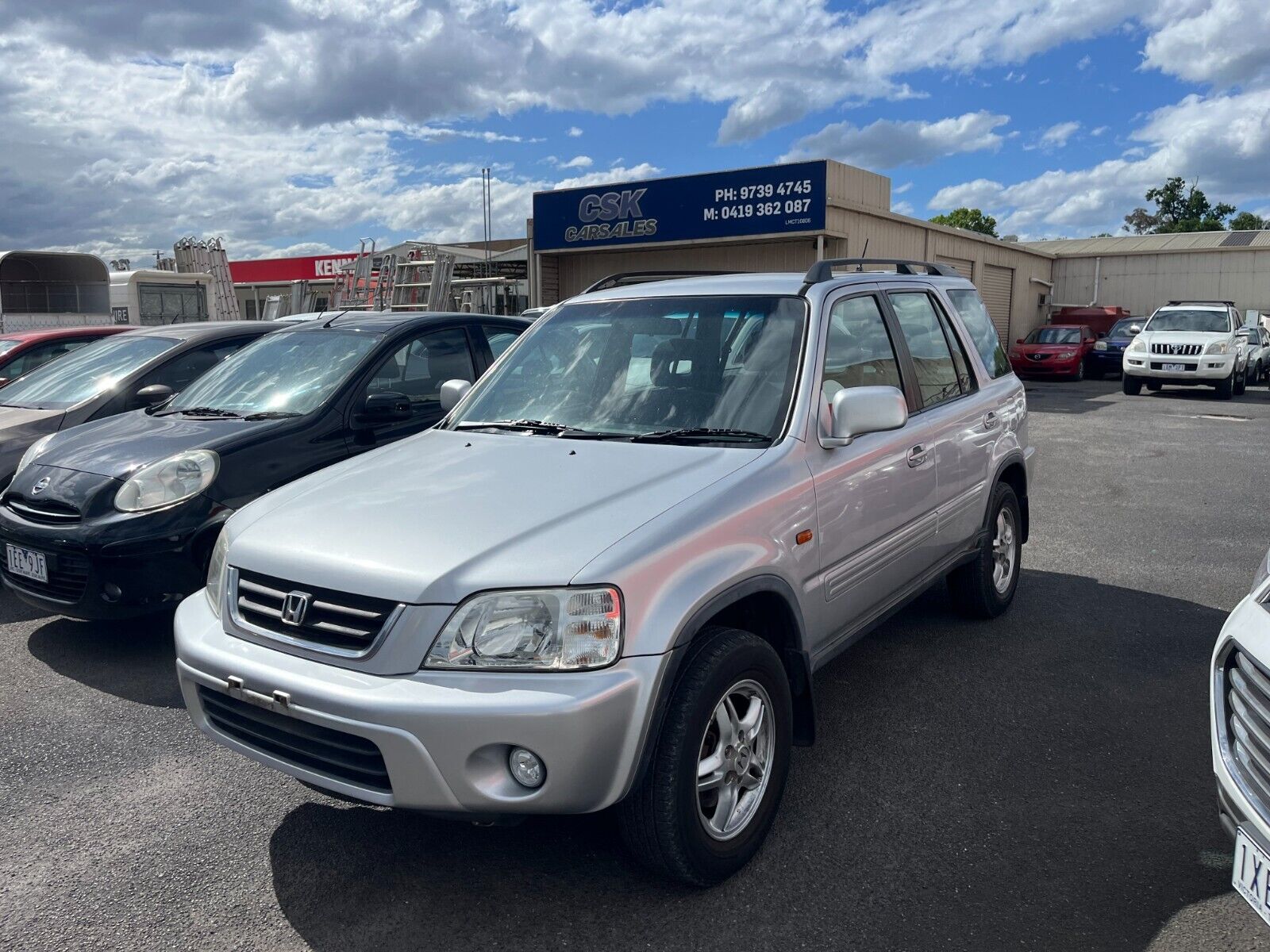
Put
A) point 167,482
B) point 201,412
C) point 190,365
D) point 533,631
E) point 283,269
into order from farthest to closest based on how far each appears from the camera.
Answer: point 283,269 → point 190,365 → point 201,412 → point 167,482 → point 533,631

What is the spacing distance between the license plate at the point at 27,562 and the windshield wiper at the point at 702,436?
323cm

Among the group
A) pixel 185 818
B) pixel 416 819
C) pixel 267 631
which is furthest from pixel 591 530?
pixel 185 818

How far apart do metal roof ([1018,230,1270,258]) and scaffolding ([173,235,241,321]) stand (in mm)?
25226

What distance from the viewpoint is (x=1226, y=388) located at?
19312 mm

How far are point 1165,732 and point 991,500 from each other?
1.50 metres

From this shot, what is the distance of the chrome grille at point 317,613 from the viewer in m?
2.63

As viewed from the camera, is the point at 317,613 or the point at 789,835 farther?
the point at 789,835

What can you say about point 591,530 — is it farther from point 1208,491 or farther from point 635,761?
point 1208,491


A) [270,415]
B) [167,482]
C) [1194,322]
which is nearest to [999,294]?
[1194,322]

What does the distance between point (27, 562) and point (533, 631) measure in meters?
3.61

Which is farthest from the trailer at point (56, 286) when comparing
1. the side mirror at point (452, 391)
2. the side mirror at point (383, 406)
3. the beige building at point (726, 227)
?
the side mirror at point (452, 391)

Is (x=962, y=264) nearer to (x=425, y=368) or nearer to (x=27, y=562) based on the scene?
(x=425, y=368)

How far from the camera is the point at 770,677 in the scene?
9.84 feet

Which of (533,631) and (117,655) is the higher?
(533,631)
